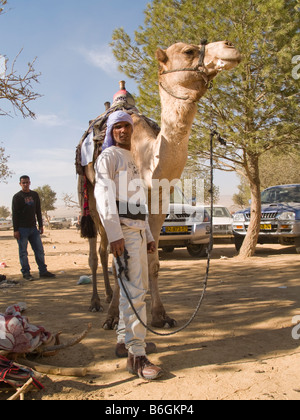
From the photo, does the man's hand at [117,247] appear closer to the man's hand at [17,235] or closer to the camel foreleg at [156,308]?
the camel foreleg at [156,308]

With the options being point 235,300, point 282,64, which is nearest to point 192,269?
point 235,300

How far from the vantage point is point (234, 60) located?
12.9 feet

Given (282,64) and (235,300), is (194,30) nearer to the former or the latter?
(282,64)

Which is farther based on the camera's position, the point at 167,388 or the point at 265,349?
the point at 265,349

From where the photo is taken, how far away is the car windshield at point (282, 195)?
39.7ft

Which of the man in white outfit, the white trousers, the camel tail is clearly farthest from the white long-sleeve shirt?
the camel tail

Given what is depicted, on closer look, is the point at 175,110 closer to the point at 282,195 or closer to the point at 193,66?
the point at 193,66

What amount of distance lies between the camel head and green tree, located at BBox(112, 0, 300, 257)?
461 cm

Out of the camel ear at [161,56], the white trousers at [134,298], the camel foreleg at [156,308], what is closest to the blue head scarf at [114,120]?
the white trousers at [134,298]

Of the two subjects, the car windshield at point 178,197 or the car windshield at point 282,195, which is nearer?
the car windshield at point 178,197

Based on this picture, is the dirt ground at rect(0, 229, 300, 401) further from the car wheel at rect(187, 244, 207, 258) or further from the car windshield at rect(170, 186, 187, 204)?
the car windshield at rect(170, 186, 187, 204)

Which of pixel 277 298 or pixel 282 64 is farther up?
pixel 282 64

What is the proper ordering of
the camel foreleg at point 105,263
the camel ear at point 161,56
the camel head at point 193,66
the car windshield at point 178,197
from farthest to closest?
the car windshield at point 178,197 → the camel foreleg at point 105,263 → the camel ear at point 161,56 → the camel head at point 193,66
